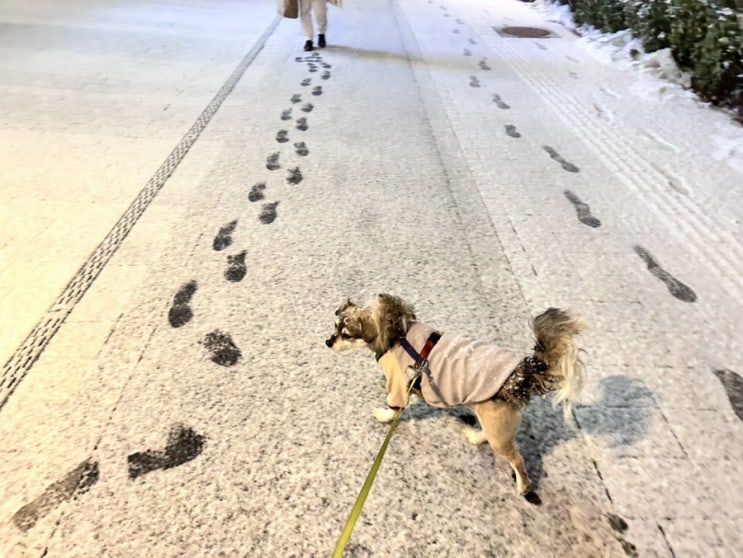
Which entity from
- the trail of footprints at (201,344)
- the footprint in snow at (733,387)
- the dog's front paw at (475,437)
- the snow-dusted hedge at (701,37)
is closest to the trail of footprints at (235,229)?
the trail of footprints at (201,344)

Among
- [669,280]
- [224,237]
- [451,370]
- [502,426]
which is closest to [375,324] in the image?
[451,370]

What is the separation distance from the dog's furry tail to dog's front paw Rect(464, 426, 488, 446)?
328mm

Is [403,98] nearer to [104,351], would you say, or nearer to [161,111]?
[161,111]

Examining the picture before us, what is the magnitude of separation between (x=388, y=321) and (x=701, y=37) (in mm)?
3835

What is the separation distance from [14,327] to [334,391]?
1.11m

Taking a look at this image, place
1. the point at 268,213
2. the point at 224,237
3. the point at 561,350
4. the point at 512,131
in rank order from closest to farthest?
the point at 561,350
the point at 224,237
the point at 268,213
the point at 512,131

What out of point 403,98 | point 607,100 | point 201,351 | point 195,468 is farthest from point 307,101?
point 195,468

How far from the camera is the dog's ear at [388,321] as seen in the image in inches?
51.9

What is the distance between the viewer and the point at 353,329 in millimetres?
1362

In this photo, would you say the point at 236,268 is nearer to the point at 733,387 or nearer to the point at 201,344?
the point at 201,344

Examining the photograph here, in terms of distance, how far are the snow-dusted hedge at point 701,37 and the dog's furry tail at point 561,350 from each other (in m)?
3.29

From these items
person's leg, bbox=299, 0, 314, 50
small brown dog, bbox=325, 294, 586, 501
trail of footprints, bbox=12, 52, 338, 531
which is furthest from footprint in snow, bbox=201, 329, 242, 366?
person's leg, bbox=299, 0, 314, 50

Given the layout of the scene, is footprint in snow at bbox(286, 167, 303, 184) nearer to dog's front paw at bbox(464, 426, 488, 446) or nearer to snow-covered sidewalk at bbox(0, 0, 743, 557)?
snow-covered sidewalk at bbox(0, 0, 743, 557)

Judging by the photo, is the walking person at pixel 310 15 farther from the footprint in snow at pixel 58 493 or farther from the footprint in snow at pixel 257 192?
the footprint in snow at pixel 58 493
